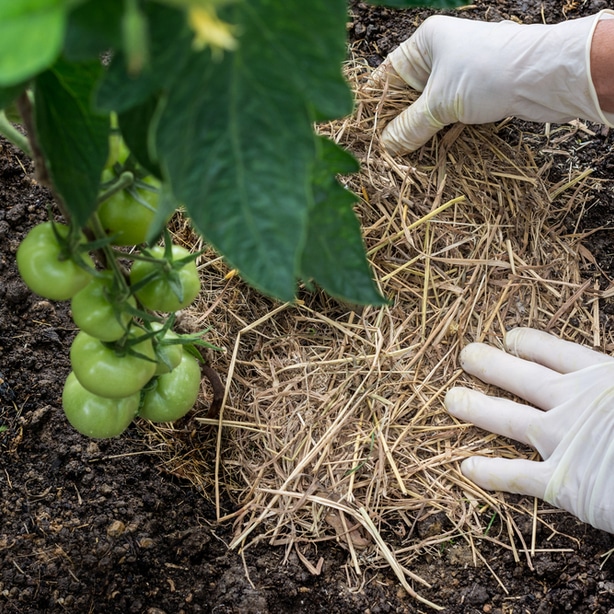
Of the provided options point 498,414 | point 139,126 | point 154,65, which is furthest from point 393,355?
point 154,65

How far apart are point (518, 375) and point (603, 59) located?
0.84 metres

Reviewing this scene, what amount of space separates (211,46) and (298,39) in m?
0.05

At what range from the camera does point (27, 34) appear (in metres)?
0.31

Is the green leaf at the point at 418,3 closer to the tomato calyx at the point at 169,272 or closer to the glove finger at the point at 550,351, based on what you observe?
the tomato calyx at the point at 169,272

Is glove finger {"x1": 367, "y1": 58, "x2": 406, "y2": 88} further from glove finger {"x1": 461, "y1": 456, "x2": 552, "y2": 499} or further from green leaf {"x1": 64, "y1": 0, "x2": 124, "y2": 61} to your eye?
green leaf {"x1": 64, "y1": 0, "x2": 124, "y2": 61}

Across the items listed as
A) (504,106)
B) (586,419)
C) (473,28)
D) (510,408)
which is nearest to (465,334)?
(510,408)

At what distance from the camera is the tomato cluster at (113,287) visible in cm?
72

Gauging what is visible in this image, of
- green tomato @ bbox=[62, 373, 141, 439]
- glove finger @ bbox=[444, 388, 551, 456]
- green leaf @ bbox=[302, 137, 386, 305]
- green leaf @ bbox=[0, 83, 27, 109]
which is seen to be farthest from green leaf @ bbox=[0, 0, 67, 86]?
glove finger @ bbox=[444, 388, 551, 456]

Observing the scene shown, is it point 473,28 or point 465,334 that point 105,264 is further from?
point 473,28

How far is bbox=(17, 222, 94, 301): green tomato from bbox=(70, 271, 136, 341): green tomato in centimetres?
3

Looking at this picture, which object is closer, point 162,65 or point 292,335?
point 162,65

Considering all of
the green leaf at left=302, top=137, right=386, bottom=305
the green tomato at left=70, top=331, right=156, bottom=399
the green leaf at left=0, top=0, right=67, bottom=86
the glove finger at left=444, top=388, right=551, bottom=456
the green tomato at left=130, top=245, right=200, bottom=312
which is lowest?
the glove finger at left=444, top=388, right=551, bottom=456

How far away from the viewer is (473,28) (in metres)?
1.76

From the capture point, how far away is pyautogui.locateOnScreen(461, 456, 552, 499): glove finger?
154 centimetres
